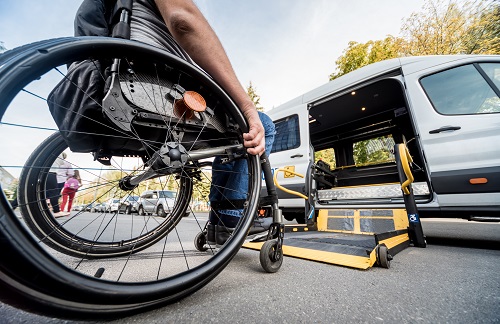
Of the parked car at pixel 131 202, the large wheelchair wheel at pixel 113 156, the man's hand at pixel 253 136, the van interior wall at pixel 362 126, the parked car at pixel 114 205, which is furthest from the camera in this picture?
the van interior wall at pixel 362 126

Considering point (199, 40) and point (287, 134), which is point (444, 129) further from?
point (199, 40)

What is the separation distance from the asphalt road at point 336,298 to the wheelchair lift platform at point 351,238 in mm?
85

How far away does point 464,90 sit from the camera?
215cm

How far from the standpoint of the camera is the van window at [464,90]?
6.63ft

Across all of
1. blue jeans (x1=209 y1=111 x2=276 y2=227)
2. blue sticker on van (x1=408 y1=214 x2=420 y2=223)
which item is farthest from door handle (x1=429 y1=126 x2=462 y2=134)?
blue jeans (x1=209 y1=111 x2=276 y2=227)

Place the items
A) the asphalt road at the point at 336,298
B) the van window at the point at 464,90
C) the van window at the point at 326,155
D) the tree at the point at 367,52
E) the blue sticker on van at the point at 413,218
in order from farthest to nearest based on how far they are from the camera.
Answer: the tree at the point at 367,52 < the van window at the point at 326,155 < the van window at the point at 464,90 < the blue sticker on van at the point at 413,218 < the asphalt road at the point at 336,298

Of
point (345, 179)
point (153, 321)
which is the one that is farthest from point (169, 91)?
point (345, 179)

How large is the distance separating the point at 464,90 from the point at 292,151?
80.5 inches

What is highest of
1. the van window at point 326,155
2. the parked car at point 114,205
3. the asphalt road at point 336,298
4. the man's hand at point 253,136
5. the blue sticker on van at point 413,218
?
the van window at point 326,155

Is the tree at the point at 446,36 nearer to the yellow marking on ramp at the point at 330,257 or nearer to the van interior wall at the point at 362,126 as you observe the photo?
the van interior wall at the point at 362,126

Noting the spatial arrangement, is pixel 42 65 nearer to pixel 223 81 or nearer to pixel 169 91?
pixel 169 91

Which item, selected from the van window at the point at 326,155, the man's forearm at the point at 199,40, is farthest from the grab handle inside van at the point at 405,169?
the van window at the point at 326,155

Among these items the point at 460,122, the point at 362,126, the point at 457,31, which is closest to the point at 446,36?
the point at 457,31

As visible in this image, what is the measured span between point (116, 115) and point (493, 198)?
2.90m
